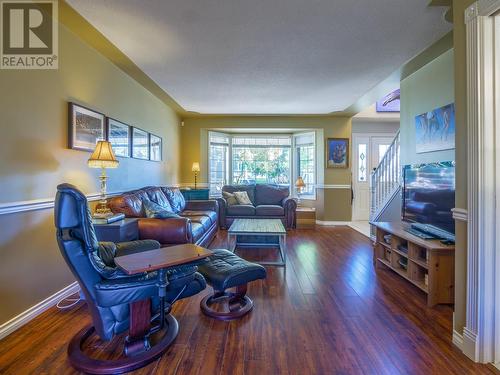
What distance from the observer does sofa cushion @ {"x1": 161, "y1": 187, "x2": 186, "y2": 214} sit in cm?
430

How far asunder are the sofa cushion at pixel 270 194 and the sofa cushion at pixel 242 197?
0.27m

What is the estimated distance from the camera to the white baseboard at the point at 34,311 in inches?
74.5

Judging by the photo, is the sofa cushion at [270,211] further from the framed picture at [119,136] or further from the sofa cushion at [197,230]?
the framed picture at [119,136]

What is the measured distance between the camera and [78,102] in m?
2.68

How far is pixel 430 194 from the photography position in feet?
8.68

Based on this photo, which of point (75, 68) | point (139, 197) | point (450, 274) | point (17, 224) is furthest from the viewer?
point (139, 197)

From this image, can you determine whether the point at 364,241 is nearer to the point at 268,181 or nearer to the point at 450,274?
the point at 450,274

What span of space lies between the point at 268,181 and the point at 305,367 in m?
5.69

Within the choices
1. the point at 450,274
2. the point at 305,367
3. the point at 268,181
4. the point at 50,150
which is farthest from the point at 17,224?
the point at 268,181

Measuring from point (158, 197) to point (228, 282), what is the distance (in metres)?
2.31

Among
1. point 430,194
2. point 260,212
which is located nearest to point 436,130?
point 430,194

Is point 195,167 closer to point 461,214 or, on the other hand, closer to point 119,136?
point 119,136

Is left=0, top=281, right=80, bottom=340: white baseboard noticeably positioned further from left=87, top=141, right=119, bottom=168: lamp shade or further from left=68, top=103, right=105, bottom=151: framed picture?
left=68, top=103, right=105, bottom=151: framed picture

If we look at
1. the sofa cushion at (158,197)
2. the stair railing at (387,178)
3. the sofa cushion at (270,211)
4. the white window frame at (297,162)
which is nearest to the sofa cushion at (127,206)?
the sofa cushion at (158,197)
